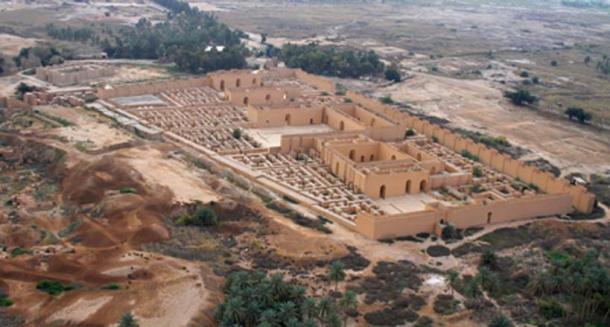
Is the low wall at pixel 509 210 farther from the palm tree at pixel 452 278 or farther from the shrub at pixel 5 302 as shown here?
the shrub at pixel 5 302

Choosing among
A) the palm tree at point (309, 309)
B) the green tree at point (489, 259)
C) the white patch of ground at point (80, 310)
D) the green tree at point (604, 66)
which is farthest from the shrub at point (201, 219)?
the green tree at point (604, 66)

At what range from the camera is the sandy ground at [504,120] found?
5568 cm

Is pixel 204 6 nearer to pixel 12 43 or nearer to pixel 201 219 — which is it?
pixel 12 43

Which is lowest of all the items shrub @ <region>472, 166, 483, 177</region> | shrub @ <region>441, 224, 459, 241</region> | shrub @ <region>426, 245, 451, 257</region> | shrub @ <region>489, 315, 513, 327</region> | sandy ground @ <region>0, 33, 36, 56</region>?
shrub @ <region>426, 245, 451, 257</region>

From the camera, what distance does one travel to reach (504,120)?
65625 mm

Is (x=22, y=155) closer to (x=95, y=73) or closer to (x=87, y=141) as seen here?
(x=87, y=141)

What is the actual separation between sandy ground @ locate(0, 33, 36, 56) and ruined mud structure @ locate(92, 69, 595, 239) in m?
25.2

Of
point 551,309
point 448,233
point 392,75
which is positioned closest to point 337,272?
point 551,309

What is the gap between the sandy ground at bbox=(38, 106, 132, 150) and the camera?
155ft

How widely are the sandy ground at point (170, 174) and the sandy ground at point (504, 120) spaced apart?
28.6 m

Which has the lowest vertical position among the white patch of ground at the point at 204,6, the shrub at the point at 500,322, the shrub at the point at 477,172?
the shrub at the point at 477,172

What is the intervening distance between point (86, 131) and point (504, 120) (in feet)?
128

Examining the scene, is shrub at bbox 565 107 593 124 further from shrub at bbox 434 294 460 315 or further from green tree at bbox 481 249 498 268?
shrub at bbox 434 294 460 315

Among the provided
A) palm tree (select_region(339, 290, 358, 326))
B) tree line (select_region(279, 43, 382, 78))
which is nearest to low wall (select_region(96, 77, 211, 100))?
tree line (select_region(279, 43, 382, 78))
